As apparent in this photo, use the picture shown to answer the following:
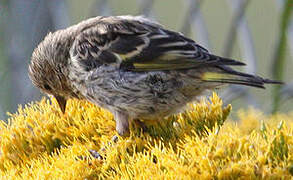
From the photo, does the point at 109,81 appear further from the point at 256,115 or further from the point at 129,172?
the point at 256,115

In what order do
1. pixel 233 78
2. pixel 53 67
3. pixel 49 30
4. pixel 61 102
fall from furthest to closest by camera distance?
pixel 49 30 → pixel 53 67 → pixel 61 102 → pixel 233 78

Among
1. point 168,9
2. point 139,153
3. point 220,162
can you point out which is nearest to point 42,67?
point 139,153

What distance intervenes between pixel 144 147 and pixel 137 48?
81 centimetres

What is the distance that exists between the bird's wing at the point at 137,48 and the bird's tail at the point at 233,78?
0.26 feet

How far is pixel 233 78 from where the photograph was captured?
351 centimetres

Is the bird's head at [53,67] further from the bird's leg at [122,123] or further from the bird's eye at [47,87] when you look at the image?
the bird's leg at [122,123]

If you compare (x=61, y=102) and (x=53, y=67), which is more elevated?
(x=53, y=67)

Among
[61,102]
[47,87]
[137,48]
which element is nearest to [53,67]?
[47,87]

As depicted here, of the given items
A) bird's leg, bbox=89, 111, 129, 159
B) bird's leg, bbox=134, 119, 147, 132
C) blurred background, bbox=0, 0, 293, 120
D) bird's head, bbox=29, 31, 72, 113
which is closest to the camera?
bird's leg, bbox=89, 111, 129, 159

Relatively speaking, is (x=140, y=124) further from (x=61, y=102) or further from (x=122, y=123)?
(x=61, y=102)

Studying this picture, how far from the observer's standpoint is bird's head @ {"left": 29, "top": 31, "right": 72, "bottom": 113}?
4.16 meters

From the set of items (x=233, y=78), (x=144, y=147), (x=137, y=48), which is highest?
(x=137, y=48)

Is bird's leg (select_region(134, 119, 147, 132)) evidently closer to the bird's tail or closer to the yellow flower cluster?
the yellow flower cluster

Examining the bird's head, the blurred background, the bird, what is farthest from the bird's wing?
the blurred background
